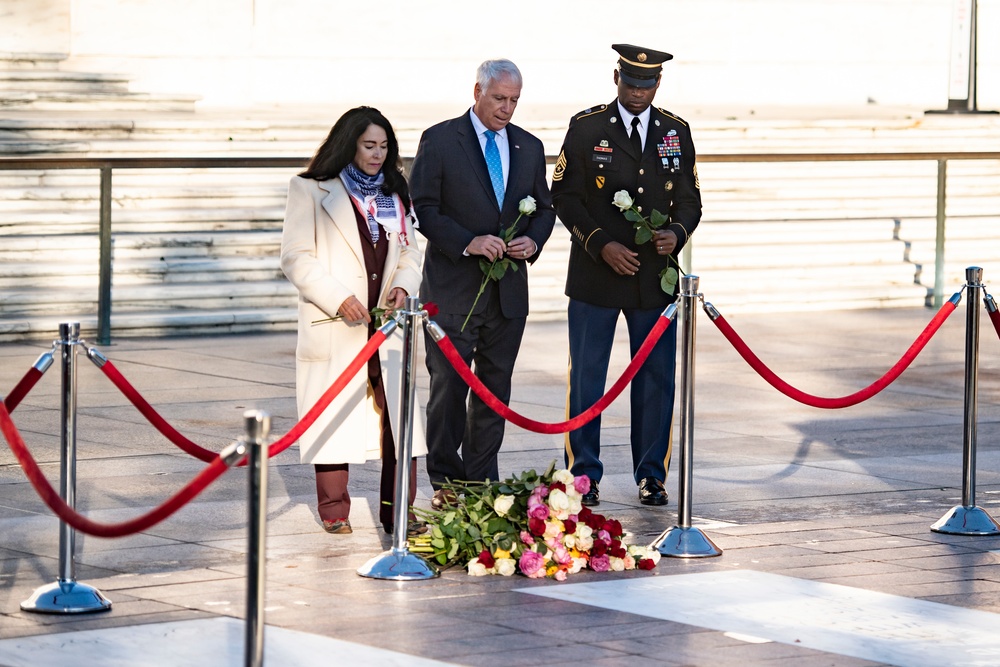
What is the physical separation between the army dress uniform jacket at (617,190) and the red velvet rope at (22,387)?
293cm

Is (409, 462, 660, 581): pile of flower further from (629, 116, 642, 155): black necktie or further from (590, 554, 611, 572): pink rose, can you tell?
(629, 116, 642, 155): black necktie

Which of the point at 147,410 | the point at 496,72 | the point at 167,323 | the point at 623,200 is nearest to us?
the point at 147,410

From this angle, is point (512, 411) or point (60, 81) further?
point (60, 81)

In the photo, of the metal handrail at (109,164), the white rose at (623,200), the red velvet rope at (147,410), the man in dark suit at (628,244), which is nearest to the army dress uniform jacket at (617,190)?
the man in dark suit at (628,244)

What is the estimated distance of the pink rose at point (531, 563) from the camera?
7.03 meters

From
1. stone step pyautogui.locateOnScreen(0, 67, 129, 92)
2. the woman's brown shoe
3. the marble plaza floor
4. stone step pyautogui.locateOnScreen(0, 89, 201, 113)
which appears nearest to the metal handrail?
the marble plaza floor

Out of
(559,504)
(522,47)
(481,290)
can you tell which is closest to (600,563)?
(559,504)

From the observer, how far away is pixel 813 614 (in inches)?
258

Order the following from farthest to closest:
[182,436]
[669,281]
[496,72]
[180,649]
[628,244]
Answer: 1. [628,244]
2. [669,281]
3. [496,72]
4. [182,436]
5. [180,649]

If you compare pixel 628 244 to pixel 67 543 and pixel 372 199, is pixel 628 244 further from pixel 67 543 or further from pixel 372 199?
pixel 67 543

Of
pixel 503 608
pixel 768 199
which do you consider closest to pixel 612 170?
pixel 503 608

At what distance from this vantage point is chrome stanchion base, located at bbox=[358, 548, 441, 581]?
276 inches

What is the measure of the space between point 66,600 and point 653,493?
3061 millimetres

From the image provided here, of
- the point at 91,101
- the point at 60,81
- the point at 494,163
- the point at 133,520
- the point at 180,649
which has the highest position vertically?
the point at 60,81
